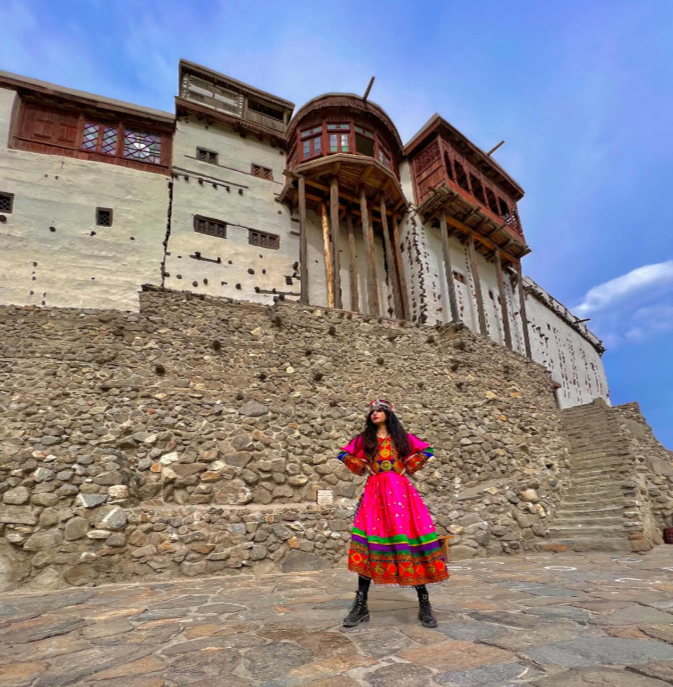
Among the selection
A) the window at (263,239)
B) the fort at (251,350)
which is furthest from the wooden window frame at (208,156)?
the window at (263,239)

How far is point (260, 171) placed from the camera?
17.2m

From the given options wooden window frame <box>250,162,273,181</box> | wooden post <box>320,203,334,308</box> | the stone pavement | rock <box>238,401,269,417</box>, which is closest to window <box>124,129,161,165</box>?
wooden window frame <box>250,162,273,181</box>

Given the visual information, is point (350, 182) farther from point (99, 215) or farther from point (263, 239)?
point (99, 215)

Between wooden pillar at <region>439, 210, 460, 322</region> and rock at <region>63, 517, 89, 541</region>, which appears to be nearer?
rock at <region>63, 517, 89, 541</region>

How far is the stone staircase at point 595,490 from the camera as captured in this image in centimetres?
789

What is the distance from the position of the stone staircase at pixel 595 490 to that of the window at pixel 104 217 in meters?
15.4

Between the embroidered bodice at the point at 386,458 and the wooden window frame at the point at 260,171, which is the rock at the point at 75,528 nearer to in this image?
the embroidered bodice at the point at 386,458

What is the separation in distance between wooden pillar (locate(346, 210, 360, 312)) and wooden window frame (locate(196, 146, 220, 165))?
220 inches

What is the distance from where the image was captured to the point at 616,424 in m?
11.3

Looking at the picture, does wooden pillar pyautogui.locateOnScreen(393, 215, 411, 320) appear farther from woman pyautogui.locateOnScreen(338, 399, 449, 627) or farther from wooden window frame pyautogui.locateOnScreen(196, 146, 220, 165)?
woman pyautogui.locateOnScreen(338, 399, 449, 627)

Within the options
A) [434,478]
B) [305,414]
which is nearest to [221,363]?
Answer: [305,414]

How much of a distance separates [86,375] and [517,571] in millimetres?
8201

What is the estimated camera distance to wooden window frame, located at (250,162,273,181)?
17.0m

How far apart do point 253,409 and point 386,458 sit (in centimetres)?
516
